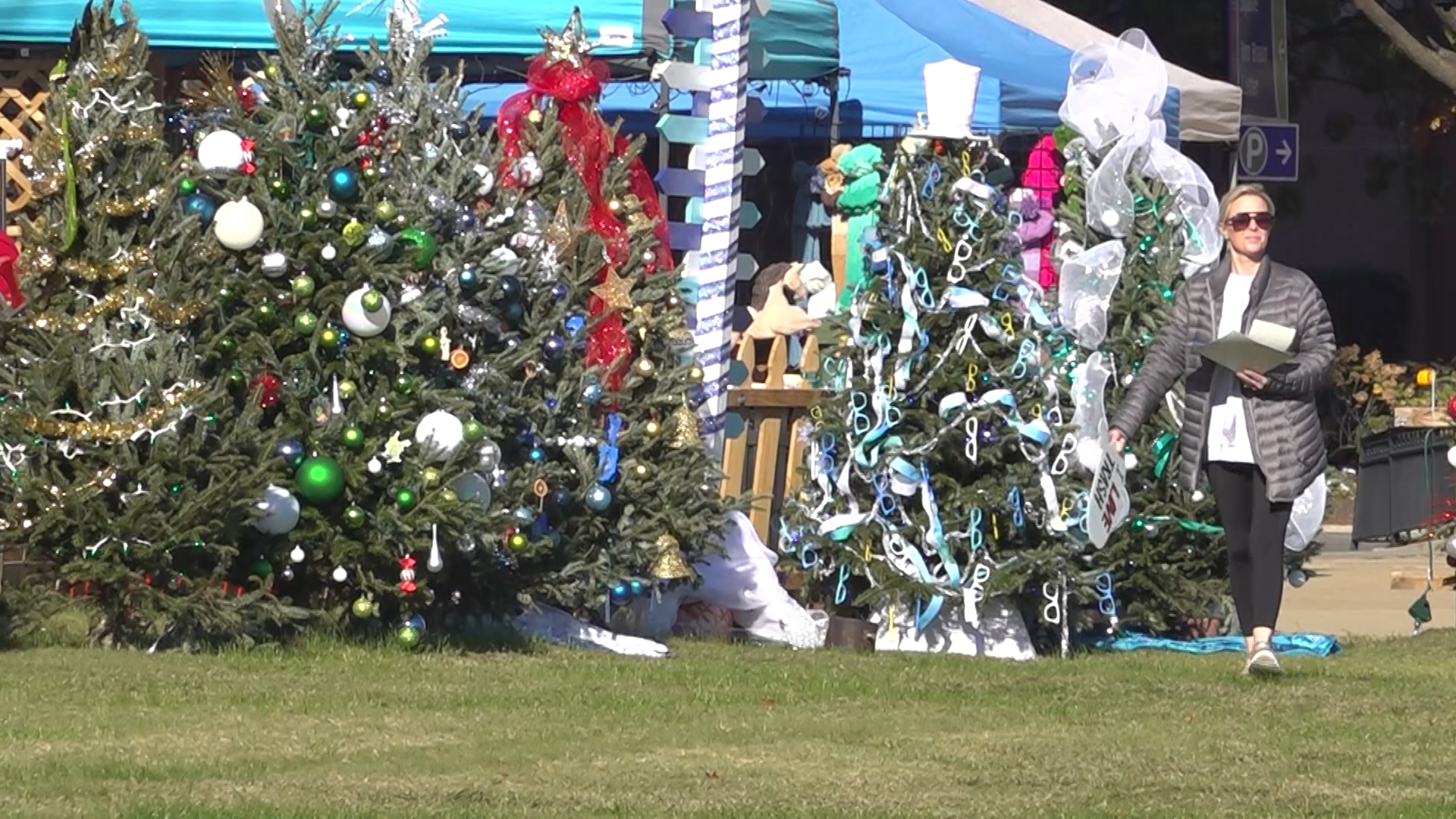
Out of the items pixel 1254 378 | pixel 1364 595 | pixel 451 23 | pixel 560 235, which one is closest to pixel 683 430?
pixel 560 235

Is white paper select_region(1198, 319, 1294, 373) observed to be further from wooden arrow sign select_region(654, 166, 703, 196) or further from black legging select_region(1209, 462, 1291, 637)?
wooden arrow sign select_region(654, 166, 703, 196)

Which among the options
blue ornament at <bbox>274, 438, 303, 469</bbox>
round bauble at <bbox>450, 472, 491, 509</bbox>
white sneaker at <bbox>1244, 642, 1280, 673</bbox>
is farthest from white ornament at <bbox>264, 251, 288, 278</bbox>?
white sneaker at <bbox>1244, 642, 1280, 673</bbox>

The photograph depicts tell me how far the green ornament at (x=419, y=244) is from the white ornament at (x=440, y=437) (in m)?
0.56

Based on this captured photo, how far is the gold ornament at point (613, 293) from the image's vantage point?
1030 cm

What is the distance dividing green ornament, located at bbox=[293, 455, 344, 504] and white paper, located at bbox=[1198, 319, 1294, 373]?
2.96m

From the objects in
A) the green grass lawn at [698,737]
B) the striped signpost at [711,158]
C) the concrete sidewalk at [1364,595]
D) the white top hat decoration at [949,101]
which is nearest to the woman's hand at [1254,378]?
the green grass lawn at [698,737]

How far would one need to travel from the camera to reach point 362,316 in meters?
9.35

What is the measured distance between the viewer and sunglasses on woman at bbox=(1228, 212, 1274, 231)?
927cm

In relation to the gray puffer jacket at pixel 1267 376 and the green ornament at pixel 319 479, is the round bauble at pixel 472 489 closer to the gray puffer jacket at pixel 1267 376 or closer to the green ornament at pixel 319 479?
the green ornament at pixel 319 479

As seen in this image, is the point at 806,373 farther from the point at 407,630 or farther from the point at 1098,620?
the point at 407,630

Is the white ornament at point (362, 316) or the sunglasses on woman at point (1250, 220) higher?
the sunglasses on woman at point (1250, 220)

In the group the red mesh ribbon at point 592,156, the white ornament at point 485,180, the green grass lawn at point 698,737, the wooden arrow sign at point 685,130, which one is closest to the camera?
the green grass lawn at point 698,737

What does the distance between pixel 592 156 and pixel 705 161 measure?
0.81m

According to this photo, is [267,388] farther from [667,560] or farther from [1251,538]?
[1251,538]
